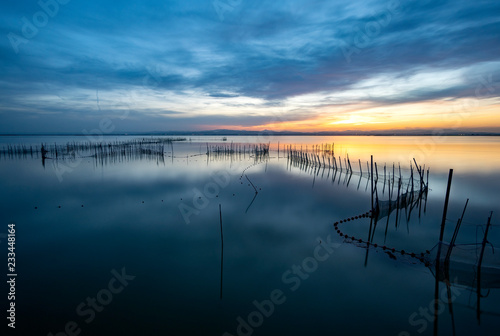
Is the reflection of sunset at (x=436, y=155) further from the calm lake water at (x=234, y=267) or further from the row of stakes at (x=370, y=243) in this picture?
the row of stakes at (x=370, y=243)

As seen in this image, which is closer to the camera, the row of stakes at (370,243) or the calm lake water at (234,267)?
the calm lake water at (234,267)

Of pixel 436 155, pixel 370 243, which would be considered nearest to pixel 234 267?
pixel 370 243

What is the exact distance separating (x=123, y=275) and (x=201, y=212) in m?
4.04

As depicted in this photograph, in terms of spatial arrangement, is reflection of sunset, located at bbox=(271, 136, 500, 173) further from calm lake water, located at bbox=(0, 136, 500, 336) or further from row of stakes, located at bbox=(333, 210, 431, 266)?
row of stakes, located at bbox=(333, 210, 431, 266)

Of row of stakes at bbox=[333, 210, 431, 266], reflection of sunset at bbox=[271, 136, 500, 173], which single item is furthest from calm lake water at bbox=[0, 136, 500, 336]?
reflection of sunset at bbox=[271, 136, 500, 173]

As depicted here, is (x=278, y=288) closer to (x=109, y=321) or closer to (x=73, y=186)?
(x=109, y=321)

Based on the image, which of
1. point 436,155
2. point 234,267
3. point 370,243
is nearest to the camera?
point 234,267

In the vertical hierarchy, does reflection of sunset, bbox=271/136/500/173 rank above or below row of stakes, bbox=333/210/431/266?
above

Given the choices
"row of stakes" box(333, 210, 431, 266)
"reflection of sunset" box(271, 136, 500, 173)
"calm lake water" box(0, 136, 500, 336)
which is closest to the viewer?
"calm lake water" box(0, 136, 500, 336)

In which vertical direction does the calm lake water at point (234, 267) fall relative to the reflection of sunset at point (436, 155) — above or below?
below

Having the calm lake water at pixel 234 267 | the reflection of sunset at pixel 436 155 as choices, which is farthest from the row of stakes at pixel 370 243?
the reflection of sunset at pixel 436 155

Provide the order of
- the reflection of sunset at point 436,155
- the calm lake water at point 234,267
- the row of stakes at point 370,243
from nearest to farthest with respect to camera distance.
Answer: the calm lake water at point 234,267, the row of stakes at point 370,243, the reflection of sunset at point 436,155

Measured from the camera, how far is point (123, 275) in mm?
4895

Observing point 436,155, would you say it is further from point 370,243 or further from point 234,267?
point 234,267
